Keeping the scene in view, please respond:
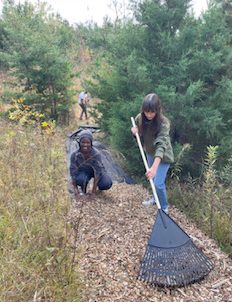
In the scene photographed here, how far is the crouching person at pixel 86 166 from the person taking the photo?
12.3ft

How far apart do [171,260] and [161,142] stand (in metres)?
1.25

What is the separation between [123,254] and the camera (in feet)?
9.37

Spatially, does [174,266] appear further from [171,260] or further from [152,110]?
[152,110]

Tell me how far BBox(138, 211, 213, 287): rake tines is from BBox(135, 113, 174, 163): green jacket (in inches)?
31.5

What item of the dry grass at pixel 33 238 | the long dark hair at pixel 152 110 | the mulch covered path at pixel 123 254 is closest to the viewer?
the dry grass at pixel 33 238

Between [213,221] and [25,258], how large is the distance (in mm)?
2173

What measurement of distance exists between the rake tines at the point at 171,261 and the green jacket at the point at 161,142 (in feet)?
2.63

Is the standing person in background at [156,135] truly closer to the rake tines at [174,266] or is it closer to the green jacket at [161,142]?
the green jacket at [161,142]

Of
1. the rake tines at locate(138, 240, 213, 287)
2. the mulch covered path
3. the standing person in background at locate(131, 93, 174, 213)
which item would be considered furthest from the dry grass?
the standing person in background at locate(131, 93, 174, 213)

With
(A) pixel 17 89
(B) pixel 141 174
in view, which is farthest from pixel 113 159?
(A) pixel 17 89

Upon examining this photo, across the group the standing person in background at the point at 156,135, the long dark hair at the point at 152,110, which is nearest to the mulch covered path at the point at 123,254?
the standing person in background at the point at 156,135

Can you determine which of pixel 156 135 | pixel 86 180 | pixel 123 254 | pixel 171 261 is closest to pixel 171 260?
pixel 171 261

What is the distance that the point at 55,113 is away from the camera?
341 inches

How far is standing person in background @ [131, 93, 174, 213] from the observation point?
324cm
